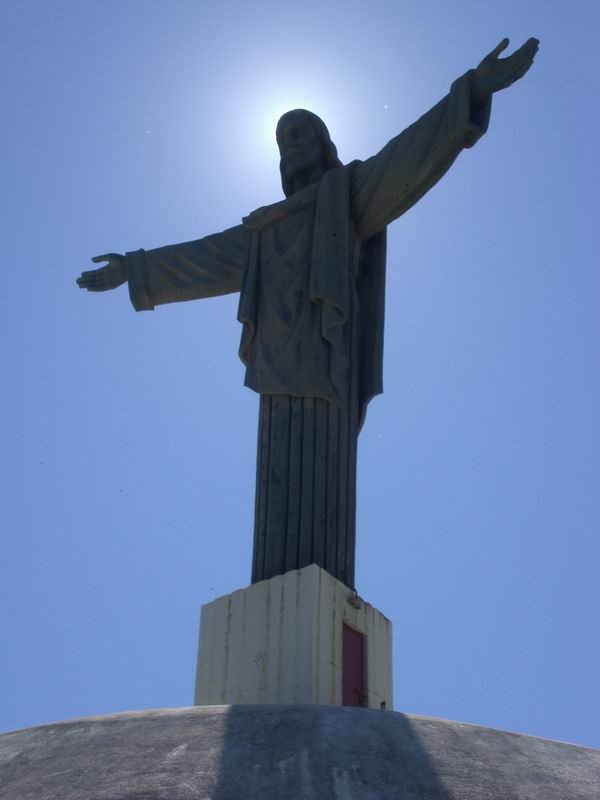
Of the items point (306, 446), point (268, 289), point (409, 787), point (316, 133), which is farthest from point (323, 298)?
point (409, 787)

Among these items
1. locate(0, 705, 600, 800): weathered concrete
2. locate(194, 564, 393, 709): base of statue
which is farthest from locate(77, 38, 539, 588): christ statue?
locate(0, 705, 600, 800): weathered concrete

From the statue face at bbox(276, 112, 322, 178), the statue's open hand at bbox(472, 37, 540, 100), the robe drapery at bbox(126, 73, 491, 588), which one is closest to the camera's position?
the robe drapery at bbox(126, 73, 491, 588)

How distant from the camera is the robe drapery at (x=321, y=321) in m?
10.0

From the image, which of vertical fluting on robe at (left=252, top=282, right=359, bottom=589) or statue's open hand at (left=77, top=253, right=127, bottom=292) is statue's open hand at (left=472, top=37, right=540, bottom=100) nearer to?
vertical fluting on robe at (left=252, top=282, right=359, bottom=589)

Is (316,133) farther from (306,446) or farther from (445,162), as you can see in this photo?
(306,446)

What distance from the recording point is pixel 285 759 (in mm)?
6602

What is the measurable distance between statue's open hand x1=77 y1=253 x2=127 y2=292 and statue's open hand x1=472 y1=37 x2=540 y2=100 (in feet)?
13.3

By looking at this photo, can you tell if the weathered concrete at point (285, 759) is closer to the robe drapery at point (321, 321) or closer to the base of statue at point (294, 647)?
the base of statue at point (294, 647)

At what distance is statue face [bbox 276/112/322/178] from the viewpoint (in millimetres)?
11969

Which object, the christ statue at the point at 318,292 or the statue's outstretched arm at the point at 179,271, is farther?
the statue's outstretched arm at the point at 179,271

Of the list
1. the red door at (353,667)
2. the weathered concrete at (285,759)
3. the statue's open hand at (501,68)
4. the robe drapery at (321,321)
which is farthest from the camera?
the statue's open hand at (501,68)

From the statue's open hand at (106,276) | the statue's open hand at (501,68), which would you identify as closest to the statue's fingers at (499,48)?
the statue's open hand at (501,68)

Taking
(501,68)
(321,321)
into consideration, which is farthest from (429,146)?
(321,321)

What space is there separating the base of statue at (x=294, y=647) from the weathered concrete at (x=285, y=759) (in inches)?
58.0
